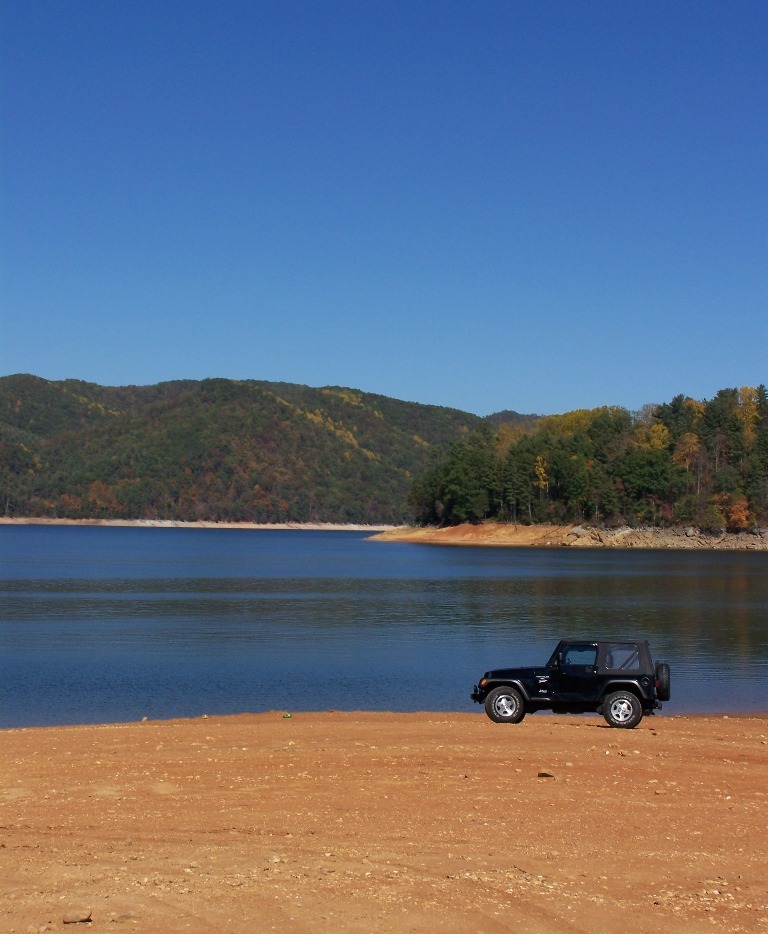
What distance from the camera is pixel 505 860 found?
1050cm

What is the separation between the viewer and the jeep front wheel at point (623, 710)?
1956 centimetres

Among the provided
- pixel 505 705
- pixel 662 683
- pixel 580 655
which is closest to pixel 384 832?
pixel 580 655

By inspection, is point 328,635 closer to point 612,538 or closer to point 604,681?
point 604,681

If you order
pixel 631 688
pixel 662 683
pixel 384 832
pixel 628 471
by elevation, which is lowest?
pixel 384 832

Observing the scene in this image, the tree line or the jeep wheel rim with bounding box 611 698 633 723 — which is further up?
the tree line

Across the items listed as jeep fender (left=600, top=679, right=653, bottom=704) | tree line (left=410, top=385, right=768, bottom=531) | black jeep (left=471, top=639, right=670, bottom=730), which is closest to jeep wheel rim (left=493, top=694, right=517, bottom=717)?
black jeep (left=471, top=639, right=670, bottom=730)

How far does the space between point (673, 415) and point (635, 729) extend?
560 ft

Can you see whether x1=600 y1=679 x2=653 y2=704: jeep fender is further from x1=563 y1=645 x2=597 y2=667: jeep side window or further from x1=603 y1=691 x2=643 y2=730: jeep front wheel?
x1=563 y1=645 x2=597 y2=667: jeep side window

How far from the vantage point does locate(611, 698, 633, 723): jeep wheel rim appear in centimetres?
1964

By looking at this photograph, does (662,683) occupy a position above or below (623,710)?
above

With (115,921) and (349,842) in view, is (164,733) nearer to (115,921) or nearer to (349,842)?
(349,842)

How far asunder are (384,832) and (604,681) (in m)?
8.87

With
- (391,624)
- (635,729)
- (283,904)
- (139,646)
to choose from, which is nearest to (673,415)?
(391,624)

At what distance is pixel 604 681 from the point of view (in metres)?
19.5
